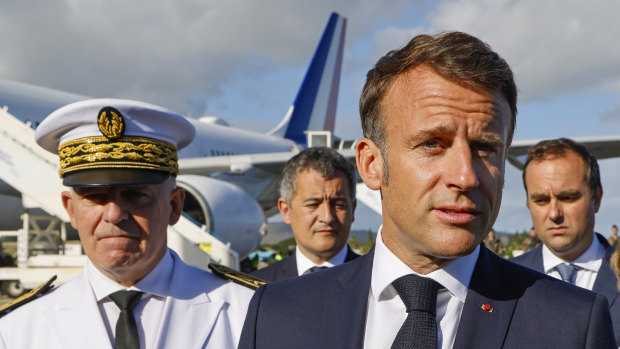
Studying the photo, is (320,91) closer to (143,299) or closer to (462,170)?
(143,299)

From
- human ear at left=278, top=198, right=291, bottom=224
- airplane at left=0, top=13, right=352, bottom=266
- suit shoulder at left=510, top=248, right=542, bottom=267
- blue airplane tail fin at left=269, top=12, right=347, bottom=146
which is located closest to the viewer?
suit shoulder at left=510, top=248, right=542, bottom=267

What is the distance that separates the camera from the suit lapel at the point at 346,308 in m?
1.59

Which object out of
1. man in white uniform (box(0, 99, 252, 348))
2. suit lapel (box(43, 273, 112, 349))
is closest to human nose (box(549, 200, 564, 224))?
man in white uniform (box(0, 99, 252, 348))

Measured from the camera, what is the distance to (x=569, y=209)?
3453 mm

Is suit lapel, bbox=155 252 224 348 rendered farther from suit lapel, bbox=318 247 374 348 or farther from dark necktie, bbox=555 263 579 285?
dark necktie, bbox=555 263 579 285

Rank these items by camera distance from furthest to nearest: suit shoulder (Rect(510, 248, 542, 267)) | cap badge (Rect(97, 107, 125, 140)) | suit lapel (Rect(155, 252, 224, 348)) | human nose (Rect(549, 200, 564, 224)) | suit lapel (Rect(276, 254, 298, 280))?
suit lapel (Rect(276, 254, 298, 280)) < suit shoulder (Rect(510, 248, 542, 267)) < human nose (Rect(549, 200, 564, 224)) < cap badge (Rect(97, 107, 125, 140)) < suit lapel (Rect(155, 252, 224, 348))

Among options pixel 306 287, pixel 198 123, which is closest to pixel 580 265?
pixel 306 287

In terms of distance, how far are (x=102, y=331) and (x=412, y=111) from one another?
1166mm

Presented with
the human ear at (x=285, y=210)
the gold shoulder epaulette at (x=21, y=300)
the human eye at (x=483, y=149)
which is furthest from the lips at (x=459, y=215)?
the human ear at (x=285, y=210)

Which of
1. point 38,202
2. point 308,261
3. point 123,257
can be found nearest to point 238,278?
point 123,257

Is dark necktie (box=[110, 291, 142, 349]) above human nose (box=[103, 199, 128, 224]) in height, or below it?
below

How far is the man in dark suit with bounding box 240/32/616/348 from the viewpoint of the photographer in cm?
150

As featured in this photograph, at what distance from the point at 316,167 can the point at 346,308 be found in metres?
2.27

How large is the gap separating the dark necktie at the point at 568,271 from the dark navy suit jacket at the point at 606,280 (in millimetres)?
105
